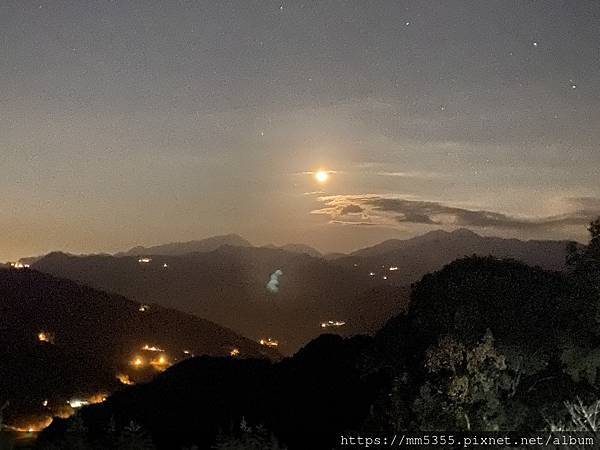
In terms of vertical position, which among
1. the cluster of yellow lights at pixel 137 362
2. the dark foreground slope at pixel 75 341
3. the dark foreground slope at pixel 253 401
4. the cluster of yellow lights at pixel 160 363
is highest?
the dark foreground slope at pixel 253 401

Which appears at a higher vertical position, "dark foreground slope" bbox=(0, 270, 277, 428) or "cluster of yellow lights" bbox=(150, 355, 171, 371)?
"dark foreground slope" bbox=(0, 270, 277, 428)

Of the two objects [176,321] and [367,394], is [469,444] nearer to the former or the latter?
[367,394]

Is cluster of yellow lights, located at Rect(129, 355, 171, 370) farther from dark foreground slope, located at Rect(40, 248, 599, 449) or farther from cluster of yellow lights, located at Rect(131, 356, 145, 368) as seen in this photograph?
dark foreground slope, located at Rect(40, 248, 599, 449)

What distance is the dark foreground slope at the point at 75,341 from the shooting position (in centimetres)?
6178

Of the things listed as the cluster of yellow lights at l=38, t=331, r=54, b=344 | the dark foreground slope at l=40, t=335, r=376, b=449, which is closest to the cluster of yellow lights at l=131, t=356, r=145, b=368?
the cluster of yellow lights at l=38, t=331, r=54, b=344

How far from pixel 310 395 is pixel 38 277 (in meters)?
86.3

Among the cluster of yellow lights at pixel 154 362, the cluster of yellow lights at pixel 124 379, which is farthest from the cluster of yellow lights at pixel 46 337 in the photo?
the cluster of yellow lights at pixel 124 379

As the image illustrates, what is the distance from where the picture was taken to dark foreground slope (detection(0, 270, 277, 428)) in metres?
61.8

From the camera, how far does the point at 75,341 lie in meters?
86.1

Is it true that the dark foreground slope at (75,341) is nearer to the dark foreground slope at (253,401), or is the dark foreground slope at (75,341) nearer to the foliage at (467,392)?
the dark foreground slope at (253,401)

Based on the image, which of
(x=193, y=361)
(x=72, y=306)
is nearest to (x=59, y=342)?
(x=72, y=306)

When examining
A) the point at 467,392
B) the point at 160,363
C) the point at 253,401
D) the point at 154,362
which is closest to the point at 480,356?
the point at 467,392

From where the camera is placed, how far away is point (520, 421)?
16578 millimetres

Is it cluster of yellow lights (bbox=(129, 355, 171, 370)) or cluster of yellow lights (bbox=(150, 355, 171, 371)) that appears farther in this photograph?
cluster of yellow lights (bbox=(150, 355, 171, 371))
